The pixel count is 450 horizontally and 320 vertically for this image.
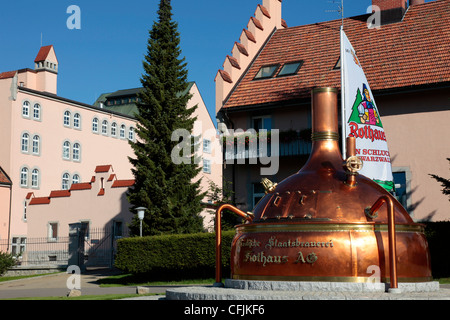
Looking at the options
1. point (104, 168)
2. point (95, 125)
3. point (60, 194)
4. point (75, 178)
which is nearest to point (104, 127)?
point (95, 125)

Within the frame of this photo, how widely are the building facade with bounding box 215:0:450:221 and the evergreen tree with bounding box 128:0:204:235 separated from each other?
276 centimetres

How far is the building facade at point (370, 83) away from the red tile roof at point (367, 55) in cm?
5

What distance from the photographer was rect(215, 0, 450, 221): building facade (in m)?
30.3

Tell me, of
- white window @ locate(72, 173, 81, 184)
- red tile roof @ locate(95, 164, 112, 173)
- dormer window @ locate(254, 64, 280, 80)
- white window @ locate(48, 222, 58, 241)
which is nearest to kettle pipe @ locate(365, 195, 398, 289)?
dormer window @ locate(254, 64, 280, 80)

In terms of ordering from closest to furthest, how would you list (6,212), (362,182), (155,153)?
(362,182), (155,153), (6,212)

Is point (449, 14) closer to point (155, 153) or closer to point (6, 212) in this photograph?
point (155, 153)

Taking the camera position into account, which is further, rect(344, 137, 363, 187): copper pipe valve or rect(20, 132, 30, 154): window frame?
rect(20, 132, 30, 154): window frame

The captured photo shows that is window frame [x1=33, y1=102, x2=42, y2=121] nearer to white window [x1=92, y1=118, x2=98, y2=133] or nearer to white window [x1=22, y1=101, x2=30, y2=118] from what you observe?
white window [x1=22, y1=101, x2=30, y2=118]

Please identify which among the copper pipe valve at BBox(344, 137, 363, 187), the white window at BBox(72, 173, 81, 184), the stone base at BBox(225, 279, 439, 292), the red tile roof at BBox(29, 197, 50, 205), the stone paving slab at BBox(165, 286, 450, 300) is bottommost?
the stone paving slab at BBox(165, 286, 450, 300)

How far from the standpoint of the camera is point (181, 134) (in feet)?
111

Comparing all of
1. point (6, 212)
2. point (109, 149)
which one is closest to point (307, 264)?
point (6, 212)

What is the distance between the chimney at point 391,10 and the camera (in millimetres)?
34906

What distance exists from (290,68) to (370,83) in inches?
230
